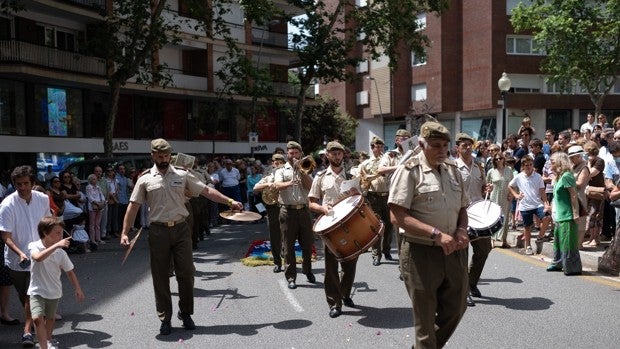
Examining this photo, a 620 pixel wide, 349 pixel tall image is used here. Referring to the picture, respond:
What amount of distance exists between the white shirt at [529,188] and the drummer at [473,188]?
3.50 metres

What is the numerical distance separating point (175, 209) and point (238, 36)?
33056mm

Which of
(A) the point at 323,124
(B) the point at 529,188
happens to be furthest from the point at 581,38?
(A) the point at 323,124

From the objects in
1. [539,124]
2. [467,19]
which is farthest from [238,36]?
[539,124]

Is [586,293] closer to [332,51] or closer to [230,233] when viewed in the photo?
[230,233]

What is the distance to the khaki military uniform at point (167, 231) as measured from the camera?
7.29m

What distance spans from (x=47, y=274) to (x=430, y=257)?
3.87 meters

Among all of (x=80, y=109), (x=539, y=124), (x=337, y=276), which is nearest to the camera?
(x=337, y=276)

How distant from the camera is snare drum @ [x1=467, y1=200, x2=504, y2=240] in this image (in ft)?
23.7

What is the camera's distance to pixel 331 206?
7910 millimetres

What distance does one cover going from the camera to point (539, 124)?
42875 millimetres

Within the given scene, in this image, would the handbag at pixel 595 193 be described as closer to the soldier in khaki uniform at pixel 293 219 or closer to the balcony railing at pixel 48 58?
the soldier in khaki uniform at pixel 293 219

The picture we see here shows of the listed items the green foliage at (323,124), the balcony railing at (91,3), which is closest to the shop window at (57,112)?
the balcony railing at (91,3)

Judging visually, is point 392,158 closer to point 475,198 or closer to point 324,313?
point 475,198

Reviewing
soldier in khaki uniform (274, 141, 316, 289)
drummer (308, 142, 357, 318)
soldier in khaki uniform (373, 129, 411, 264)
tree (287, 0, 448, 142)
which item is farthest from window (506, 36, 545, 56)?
drummer (308, 142, 357, 318)
